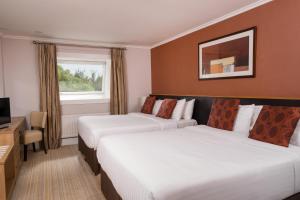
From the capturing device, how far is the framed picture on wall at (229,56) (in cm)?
289

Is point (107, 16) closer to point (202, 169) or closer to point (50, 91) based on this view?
point (50, 91)

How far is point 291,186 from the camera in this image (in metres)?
1.64

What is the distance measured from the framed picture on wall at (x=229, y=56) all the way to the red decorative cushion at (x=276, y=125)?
84 cm

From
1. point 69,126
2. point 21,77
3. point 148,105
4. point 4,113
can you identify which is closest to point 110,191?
point 4,113

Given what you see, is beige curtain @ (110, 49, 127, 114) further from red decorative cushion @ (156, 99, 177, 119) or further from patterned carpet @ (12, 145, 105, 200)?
patterned carpet @ (12, 145, 105, 200)

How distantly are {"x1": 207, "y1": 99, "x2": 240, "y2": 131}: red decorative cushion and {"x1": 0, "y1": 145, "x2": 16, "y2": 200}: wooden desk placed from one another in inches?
102

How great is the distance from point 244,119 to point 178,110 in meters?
1.35

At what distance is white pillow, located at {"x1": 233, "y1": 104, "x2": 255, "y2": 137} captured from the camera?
101 inches

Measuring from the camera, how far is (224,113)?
9.39 feet

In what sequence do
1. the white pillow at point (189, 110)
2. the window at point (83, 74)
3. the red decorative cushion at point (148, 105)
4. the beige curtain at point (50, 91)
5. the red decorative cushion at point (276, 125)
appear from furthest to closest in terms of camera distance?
the window at point (83, 74)
the red decorative cushion at point (148, 105)
the beige curtain at point (50, 91)
the white pillow at point (189, 110)
the red decorative cushion at point (276, 125)

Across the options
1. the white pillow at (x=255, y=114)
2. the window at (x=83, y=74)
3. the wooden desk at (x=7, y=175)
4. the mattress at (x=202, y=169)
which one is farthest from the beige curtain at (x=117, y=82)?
the white pillow at (x=255, y=114)

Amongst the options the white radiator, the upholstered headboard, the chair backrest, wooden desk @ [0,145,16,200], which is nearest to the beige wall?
→ the white radiator

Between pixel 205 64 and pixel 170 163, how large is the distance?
2531mm

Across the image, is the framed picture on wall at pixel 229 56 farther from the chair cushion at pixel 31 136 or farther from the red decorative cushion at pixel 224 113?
the chair cushion at pixel 31 136
